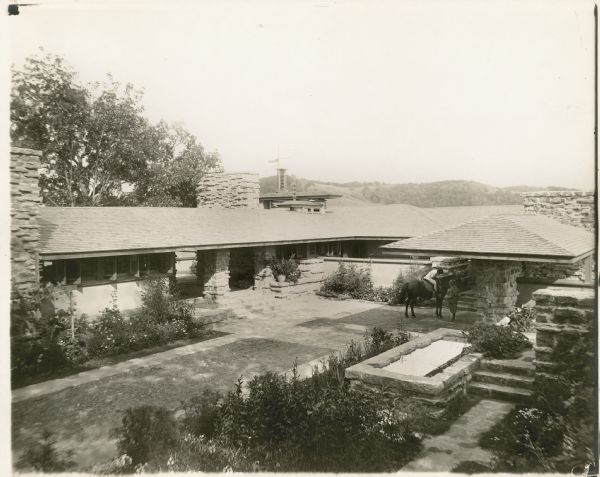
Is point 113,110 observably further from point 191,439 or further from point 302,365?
point 191,439

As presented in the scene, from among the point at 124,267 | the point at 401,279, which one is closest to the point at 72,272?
the point at 124,267

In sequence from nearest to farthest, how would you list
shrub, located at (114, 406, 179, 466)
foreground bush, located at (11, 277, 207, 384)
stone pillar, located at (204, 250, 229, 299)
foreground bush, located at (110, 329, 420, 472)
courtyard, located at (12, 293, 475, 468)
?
foreground bush, located at (110, 329, 420, 472) < shrub, located at (114, 406, 179, 466) < courtyard, located at (12, 293, 475, 468) < foreground bush, located at (11, 277, 207, 384) < stone pillar, located at (204, 250, 229, 299)

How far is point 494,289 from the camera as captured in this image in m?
11.3

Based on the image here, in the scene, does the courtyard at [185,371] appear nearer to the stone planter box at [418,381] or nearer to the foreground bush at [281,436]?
the foreground bush at [281,436]

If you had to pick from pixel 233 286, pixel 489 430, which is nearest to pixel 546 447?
pixel 489 430

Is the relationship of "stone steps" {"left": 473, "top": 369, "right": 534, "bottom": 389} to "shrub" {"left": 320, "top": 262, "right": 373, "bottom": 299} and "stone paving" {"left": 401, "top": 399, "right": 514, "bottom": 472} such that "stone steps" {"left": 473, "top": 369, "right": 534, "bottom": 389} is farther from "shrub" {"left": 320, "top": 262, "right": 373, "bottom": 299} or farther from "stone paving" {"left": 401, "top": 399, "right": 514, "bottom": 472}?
"shrub" {"left": 320, "top": 262, "right": 373, "bottom": 299}

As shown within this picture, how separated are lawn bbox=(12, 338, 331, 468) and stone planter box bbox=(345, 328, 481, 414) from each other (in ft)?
8.86

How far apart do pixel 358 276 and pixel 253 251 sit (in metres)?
4.64

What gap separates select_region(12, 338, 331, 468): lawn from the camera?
6785 millimetres

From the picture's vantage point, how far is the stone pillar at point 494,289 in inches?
442

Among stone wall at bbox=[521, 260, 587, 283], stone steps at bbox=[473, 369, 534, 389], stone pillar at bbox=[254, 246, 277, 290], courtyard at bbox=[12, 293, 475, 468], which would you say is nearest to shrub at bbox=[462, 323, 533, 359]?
stone steps at bbox=[473, 369, 534, 389]

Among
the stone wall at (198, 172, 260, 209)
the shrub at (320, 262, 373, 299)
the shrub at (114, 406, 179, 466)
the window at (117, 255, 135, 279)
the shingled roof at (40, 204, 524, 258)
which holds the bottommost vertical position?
the shrub at (320, 262, 373, 299)

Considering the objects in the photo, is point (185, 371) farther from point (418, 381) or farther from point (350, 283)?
point (350, 283)

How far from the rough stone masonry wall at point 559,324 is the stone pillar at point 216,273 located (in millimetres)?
12088
